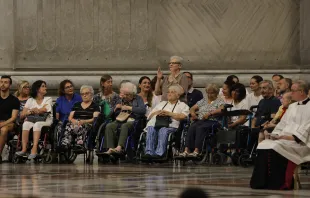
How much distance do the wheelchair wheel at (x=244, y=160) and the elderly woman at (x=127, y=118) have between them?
1976mm

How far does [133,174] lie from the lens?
1272 centimetres

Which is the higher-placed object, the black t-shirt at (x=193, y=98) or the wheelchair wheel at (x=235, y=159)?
the black t-shirt at (x=193, y=98)

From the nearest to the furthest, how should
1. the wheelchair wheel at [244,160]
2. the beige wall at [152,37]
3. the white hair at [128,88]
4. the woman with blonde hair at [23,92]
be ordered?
the wheelchair wheel at [244,160]
the white hair at [128,88]
the woman with blonde hair at [23,92]
the beige wall at [152,37]

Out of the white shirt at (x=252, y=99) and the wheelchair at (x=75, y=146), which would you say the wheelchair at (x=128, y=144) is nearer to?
the wheelchair at (x=75, y=146)

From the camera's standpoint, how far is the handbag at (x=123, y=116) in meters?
16.3

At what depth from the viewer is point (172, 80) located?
54.2ft

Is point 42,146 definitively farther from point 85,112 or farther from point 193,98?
point 193,98

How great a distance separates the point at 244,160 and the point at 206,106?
1.38 m

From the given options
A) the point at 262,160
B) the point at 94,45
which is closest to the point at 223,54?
the point at 94,45

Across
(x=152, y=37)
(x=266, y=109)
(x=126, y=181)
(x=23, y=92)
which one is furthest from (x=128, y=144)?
(x=126, y=181)

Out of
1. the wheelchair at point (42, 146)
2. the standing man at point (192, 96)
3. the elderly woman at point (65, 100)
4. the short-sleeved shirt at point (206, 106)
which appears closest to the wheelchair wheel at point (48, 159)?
the wheelchair at point (42, 146)

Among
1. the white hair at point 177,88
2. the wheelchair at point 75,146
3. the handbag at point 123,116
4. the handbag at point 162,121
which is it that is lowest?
the wheelchair at point 75,146

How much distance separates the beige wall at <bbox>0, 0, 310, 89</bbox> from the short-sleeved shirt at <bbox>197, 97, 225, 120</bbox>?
3.57m

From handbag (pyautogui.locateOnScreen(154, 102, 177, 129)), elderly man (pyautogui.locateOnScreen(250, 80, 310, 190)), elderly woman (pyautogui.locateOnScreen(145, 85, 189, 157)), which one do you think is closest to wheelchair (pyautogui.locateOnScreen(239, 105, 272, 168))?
elderly woman (pyautogui.locateOnScreen(145, 85, 189, 157))
